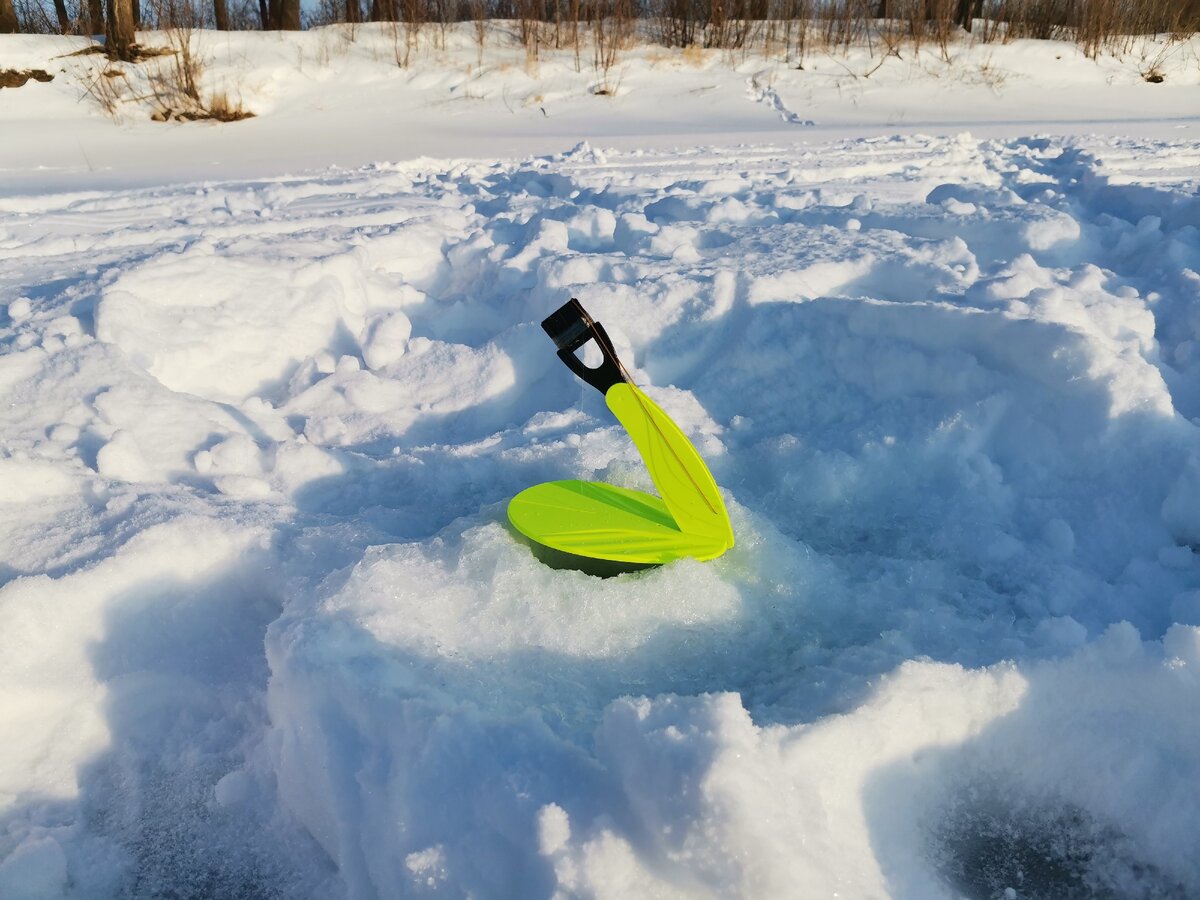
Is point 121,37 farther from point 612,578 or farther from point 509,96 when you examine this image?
point 612,578

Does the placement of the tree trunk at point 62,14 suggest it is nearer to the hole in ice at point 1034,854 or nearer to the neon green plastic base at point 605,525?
the neon green plastic base at point 605,525

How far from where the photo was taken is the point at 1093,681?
4.28 ft

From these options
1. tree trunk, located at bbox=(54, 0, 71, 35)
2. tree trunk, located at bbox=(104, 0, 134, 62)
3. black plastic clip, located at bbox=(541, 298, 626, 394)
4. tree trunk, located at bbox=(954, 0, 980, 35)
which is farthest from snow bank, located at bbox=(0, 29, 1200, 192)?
black plastic clip, located at bbox=(541, 298, 626, 394)

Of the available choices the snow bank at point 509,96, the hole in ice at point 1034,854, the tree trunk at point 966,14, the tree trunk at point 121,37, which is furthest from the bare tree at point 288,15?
the hole in ice at point 1034,854

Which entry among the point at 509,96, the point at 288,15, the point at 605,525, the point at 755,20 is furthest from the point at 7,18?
the point at 605,525

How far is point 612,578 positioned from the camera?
1.63 meters

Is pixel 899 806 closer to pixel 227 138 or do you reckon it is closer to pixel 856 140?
pixel 856 140

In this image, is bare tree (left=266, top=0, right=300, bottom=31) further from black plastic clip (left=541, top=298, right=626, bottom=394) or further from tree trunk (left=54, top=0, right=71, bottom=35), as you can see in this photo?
black plastic clip (left=541, top=298, right=626, bottom=394)

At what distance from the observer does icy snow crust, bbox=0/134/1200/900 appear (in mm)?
1145

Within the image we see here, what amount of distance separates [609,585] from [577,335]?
1.60 feet

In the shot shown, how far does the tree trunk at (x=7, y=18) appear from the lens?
1065cm

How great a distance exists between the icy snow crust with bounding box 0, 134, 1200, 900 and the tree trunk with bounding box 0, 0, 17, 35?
10.2 metres

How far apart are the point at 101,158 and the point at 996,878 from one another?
8.08 meters

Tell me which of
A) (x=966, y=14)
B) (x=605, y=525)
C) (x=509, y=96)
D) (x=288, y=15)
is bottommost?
(x=605, y=525)
